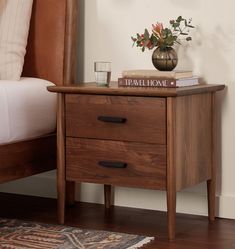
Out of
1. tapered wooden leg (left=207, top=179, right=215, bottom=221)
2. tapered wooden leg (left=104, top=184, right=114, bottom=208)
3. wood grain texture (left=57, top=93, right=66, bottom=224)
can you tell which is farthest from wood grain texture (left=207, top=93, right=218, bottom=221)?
wood grain texture (left=57, top=93, right=66, bottom=224)

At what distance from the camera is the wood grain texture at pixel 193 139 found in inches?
101

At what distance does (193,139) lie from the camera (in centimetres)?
267

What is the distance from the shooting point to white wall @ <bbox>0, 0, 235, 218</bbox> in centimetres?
284

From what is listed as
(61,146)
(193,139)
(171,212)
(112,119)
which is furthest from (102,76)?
(171,212)

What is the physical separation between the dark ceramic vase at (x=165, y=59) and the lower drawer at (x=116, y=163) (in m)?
0.34

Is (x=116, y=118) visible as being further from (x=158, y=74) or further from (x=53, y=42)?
(x=53, y=42)

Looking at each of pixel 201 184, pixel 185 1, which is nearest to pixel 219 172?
pixel 201 184

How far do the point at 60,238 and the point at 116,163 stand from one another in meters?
0.34

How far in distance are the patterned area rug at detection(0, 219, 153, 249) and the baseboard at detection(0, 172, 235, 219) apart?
0.44 meters

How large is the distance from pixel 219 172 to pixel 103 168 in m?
0.52

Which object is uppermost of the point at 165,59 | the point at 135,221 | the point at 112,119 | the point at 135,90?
the point at 165,59

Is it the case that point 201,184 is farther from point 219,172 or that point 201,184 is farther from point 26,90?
point 26,90

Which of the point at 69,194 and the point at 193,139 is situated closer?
the point at 193,139

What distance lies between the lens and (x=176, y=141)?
2539 mm
